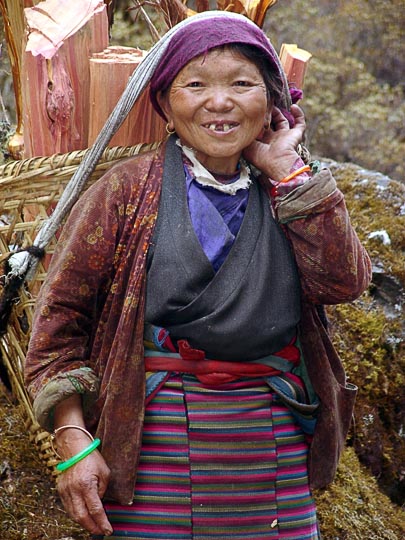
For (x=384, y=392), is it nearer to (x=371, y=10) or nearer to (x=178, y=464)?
(x=178, y=464)

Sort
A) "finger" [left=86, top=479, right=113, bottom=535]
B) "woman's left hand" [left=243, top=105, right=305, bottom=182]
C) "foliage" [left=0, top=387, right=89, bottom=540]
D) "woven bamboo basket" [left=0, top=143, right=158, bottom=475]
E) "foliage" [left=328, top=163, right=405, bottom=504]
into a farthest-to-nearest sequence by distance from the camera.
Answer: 1. "foliage" [left=328, top=163, right=405, bottom=504]
2. "foliage" [left=0, top=387, right=89, bottom=540]
3. "woven bamboo basket" [left=0, top=143, right=158, bottom=475]
4. "woman's left hand" [left=243, top=105, right=305, bottom=182]
5. "finger" [left=86, top=479, right=113, bottom=535]

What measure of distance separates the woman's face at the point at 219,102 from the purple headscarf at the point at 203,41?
0.9 inches

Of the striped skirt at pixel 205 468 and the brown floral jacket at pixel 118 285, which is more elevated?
the brown floral jacket at pixel 118 285

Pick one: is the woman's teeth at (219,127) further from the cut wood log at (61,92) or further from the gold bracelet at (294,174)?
the cut wood log at (61,92)

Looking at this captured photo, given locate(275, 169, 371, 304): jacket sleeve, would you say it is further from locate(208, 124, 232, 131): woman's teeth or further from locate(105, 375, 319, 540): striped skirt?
locate(105, 375, 319, 540): striped skirt

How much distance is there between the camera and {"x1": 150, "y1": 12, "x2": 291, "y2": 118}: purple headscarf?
202cm

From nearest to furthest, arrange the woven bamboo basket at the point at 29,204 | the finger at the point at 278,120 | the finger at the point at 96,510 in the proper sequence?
the finger at the point at 96,510 → the finger at the point at 278,120 → the woven bamboo basket at the point at 29,204

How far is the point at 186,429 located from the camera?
6.75ft

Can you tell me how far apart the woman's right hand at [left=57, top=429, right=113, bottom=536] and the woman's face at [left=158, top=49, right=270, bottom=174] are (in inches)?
30.7

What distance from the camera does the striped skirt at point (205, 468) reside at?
6.73 feet

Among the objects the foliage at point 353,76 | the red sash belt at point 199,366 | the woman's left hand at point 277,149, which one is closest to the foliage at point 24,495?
the red sash belt at point 199,366

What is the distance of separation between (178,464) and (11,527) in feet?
3.49

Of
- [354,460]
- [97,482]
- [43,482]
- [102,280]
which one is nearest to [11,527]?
[43,482]

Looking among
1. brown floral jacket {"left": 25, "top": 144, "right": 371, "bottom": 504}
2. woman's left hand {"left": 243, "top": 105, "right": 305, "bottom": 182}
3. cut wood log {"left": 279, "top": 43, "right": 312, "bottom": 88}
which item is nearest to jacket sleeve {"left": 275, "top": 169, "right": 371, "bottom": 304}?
brown floral jacket {"left": 25, "top": 144, "right": 371, "bottom": 504}
